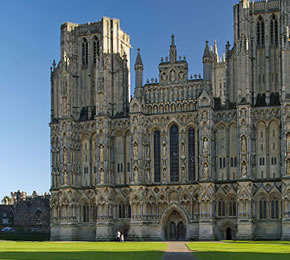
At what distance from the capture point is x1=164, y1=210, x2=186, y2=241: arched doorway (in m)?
85.7

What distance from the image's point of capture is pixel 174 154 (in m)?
86.3

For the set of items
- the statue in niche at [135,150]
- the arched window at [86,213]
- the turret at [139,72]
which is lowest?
the arched window at [86,213]

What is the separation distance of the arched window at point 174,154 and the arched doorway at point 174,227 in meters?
4.78

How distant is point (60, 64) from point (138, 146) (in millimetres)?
17923

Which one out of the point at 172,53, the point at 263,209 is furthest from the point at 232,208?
the point at 172,53

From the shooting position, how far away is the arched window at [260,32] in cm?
8475

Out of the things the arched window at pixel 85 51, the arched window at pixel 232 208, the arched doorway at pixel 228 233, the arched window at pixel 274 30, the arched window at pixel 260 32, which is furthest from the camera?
the arched window at pixel 85 51

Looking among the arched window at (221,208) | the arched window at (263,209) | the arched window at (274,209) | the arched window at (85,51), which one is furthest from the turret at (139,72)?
the arched window at (274,209)

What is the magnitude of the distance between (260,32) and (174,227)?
2758 centimetres

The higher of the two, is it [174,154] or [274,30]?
[274,30]

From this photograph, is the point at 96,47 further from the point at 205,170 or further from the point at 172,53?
the point at 205,170

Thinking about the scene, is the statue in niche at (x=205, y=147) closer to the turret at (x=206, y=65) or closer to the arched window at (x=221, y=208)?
the arched window at (x=221, y=208)

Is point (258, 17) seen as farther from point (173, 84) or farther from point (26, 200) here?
point (26, 200)

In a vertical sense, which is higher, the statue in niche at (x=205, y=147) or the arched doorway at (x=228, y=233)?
the statue in niche at (x=205, y=147)
